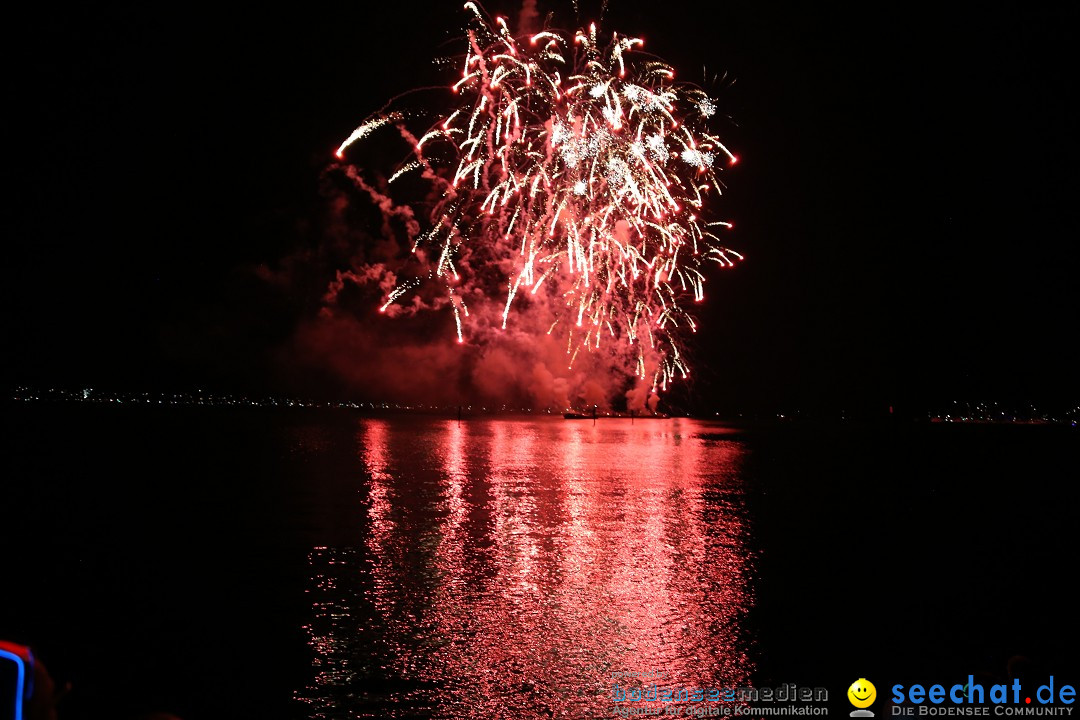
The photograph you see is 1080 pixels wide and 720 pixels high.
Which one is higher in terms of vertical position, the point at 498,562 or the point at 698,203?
the point at 698,203

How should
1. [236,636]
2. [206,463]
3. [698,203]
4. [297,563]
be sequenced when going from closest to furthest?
[236,636] < [297,563] < [698,203] < [206,463]

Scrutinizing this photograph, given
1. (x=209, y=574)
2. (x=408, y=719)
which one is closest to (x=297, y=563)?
(x=209, y=574)

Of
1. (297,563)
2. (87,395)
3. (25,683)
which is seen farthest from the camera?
(87,395)

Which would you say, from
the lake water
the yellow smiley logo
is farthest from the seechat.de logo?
the lake water

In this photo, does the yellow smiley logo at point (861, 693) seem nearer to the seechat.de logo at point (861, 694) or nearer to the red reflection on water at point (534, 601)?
the seechat.de logo at point (861, 694)

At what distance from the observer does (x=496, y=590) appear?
880 cm

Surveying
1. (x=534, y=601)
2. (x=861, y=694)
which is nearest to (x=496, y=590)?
(x=534, y=601)

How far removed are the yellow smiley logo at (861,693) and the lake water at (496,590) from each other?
1.10 meters

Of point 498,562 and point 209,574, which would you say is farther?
point 498,562

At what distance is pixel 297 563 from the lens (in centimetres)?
1009

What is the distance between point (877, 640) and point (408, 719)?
15.1ft

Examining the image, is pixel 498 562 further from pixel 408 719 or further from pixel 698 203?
pixel 698 203

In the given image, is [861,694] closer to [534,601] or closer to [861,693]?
[861,693]

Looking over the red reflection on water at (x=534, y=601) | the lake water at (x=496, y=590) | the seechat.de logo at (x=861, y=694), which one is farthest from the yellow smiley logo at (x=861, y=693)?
the red reflection on water at (x=534, y=601)
